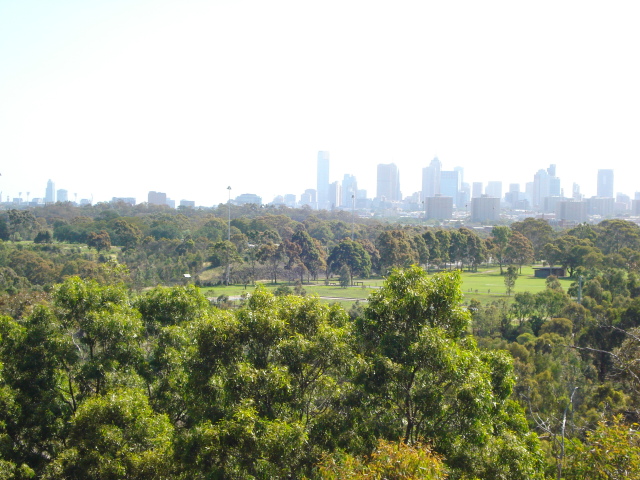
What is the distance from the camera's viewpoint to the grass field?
35.4m

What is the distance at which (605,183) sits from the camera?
638 feet

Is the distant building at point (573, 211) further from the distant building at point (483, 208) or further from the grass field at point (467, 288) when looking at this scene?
the grass field at point (467, 288)

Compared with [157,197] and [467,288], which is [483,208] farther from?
[467,288]

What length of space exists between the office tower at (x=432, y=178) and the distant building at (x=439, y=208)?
187 feet

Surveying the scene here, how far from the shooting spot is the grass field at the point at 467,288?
1394 inches

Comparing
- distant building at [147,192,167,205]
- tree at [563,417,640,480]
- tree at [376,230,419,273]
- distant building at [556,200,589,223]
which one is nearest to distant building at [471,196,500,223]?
distant building at [556,200,589,223]

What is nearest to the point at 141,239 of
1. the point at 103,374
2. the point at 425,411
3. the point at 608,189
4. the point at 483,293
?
the point at 483,293

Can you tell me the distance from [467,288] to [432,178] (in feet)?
522

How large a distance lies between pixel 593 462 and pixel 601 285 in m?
27.1

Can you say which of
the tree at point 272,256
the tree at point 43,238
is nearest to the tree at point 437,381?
the tree at point 272,256

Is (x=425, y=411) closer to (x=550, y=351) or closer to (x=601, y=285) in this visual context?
(x=550, y=351)

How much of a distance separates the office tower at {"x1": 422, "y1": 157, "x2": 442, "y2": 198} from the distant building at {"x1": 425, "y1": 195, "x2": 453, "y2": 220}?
57.1m

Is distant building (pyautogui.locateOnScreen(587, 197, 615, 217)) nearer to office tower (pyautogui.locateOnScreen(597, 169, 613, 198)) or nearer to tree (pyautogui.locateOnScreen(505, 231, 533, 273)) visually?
office tower (pyautogui.locateOnScreen(597, 169, 613, 198))

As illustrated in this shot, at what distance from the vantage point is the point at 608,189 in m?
193
